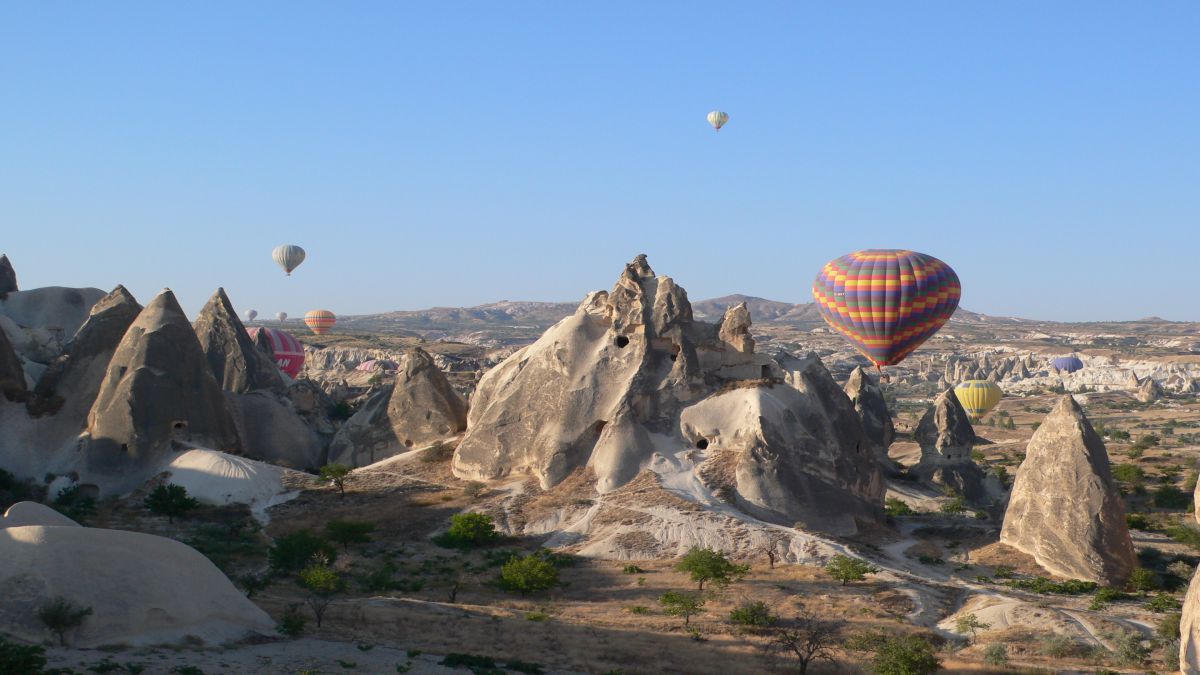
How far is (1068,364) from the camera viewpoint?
7111 inches

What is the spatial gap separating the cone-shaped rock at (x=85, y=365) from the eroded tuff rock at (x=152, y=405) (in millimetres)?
1001

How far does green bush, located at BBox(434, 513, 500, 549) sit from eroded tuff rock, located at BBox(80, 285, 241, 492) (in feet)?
37.8

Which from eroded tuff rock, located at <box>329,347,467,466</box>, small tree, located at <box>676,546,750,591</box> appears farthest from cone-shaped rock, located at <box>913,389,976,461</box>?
small tree, located at <box>676,546,750,591</box>

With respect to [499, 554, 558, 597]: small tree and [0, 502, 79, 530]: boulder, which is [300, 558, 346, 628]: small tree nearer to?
[499, 554, 558, 597]: small tree

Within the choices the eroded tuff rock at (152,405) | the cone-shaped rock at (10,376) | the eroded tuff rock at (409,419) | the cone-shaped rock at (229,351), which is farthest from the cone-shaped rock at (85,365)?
the eroded tuff rock at (409,419)

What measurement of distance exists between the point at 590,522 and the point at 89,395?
19719mm

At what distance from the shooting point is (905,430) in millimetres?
95250

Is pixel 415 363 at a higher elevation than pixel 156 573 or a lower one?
higher

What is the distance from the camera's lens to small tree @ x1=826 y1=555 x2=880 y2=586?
3200cm

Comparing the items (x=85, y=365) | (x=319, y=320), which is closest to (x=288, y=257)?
(x=319, y=320)

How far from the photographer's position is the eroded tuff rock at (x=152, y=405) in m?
41.3

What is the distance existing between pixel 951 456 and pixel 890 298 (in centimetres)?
1202

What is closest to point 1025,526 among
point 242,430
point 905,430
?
point 242,430

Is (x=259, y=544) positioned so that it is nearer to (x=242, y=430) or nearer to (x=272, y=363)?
(x=242, y=430)
